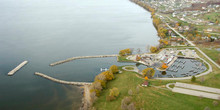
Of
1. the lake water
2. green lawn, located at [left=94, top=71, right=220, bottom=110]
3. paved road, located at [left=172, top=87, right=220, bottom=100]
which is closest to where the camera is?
green lawn, located at [left=94, top=71, right=220, bottom=110]

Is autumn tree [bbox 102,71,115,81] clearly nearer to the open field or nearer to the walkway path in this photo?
the walkway path

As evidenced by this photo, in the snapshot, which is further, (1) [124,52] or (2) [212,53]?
(1) [124,52]

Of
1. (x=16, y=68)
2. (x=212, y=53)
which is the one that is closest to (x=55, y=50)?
(x=16, y=68)

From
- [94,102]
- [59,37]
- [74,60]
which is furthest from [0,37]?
[94,102]

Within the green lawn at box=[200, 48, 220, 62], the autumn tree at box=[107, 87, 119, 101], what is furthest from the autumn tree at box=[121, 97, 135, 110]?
the green lawn at box=[200, 48, 220, 62]

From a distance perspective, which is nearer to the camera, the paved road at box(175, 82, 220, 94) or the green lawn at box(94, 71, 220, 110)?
the green lawn at box(94, 71, 220, 110)

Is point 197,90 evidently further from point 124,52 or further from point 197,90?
point 124,52
